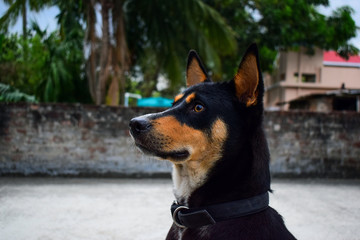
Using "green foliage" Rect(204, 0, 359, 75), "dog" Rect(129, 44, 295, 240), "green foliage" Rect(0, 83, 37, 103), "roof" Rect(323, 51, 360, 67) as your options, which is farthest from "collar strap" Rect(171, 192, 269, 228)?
"roof" Rect(323, 51, 360, 67)

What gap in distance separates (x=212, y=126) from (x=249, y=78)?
35cm

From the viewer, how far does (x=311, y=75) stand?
21.1 meters

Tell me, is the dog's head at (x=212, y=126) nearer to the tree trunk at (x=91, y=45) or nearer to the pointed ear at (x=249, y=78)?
the pointed ear at (x=249, y=78)

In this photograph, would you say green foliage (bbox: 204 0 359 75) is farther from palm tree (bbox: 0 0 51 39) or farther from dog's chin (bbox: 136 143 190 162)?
dog's chin (bbox: 136 143 190 162)

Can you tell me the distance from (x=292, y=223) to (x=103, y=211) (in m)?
2.43

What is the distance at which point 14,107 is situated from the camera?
631 centimetres

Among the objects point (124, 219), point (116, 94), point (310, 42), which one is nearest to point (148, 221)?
point (124, 219)

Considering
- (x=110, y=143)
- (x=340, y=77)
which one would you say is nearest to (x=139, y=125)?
(x=110, y=143)

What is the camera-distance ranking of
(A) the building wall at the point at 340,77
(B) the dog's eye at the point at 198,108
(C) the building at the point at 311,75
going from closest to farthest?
(B) the dog's eye at the point at 198,108
(C) the building at the point at 311,75
(A) the building wall at the point at 340,77

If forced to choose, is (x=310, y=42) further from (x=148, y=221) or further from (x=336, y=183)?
(x=148, y=221)

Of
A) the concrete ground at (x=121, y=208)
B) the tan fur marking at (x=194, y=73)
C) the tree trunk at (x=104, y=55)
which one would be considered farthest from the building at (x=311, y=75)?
the tan fur marking at (x=194, y=73)

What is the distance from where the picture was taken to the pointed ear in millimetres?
1724

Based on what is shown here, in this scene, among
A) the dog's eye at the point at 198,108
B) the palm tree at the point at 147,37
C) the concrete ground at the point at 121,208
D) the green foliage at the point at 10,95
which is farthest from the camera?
the green foliage at the point at 10,95

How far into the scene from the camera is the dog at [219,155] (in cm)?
161
